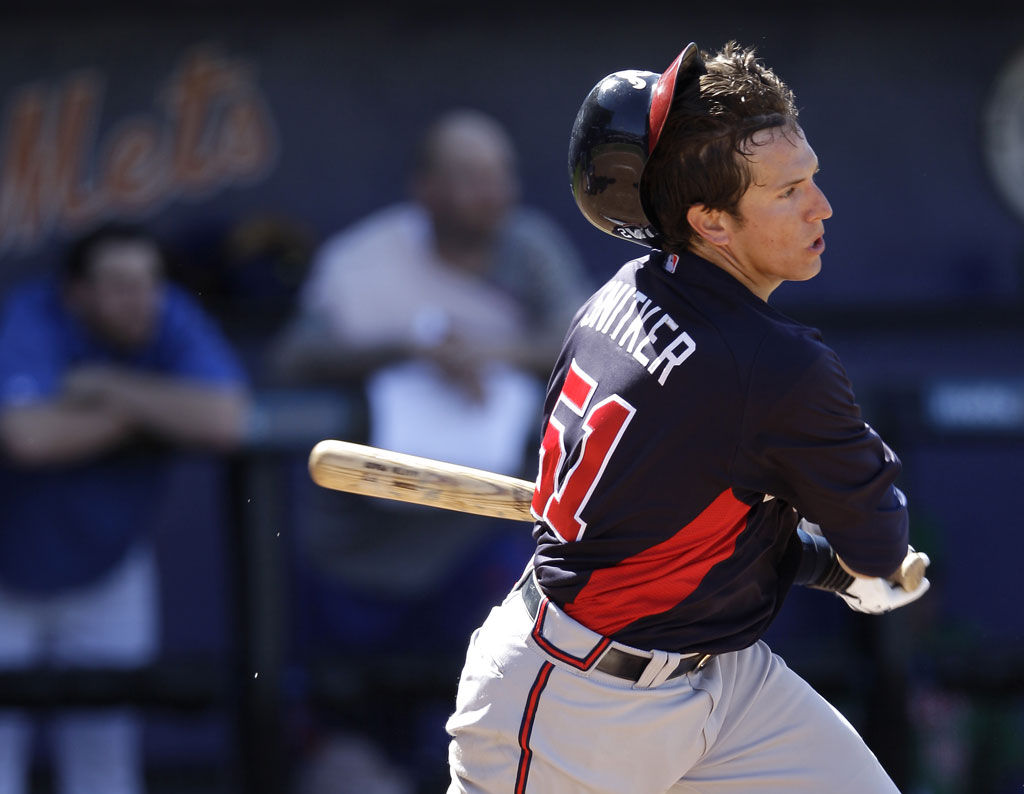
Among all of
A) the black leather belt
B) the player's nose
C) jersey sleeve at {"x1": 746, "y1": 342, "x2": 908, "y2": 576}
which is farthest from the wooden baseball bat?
the player's nose

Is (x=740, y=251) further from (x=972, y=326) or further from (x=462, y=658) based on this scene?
(x=972, y=326)

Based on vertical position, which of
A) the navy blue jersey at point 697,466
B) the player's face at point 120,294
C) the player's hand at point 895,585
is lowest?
the player's face at point 120,294

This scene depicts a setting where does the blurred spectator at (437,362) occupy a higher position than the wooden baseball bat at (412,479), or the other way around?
the wooden baseball bat at (412,479)

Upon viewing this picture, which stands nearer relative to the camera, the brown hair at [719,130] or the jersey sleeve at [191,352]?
the brown hair at [719,130]

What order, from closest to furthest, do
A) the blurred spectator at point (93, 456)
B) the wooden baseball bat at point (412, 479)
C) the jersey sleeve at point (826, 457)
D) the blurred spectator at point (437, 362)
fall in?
the jersey sleeve at point (826, 457) < the wooden baseball bat at point (412, 479) < the blurred spectator at point (93, 456) < the blurred spectator at point (437, 362)

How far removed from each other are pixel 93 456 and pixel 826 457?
2.62m

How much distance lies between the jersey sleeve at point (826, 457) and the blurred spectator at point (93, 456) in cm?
237

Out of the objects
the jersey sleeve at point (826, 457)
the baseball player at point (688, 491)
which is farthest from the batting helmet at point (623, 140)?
the jersey sleeve at point (826, 457)

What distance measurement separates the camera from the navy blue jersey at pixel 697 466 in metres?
1.93

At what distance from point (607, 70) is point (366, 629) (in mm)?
2043

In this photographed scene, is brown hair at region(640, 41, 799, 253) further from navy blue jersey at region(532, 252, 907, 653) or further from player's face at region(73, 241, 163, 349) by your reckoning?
player's face at region(73, 241, 163, 349)

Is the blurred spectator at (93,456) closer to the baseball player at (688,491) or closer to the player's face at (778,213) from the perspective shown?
the baseball player at (688,491)

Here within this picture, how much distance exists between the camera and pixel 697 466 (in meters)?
1.97

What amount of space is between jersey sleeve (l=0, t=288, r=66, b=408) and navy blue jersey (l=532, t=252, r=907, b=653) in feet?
7.73
